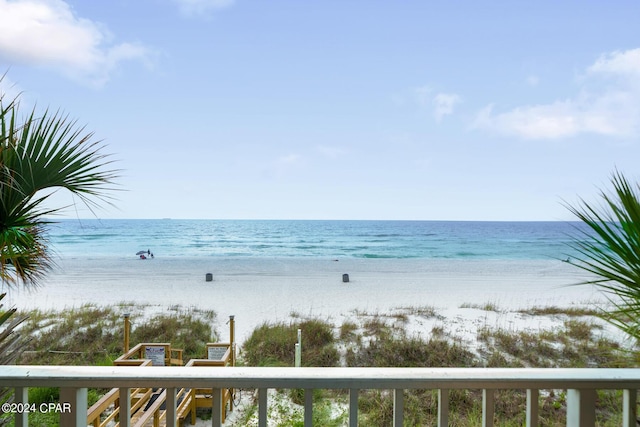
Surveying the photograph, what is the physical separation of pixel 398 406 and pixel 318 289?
1442cm

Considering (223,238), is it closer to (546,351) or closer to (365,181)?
(365,181)

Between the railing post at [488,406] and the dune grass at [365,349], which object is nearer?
the railing post at [488,406]

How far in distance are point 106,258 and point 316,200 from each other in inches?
1024

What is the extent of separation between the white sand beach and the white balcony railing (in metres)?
6.85

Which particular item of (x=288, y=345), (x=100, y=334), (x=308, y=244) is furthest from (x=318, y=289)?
(x=308, y=244)

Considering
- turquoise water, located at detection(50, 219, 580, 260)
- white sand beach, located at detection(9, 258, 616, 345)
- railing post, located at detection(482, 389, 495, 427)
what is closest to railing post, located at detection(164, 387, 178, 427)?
railing post, located at detection(482, 389, 495, 427)

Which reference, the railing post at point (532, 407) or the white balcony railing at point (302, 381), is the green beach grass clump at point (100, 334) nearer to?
the white balcony railing at point (302, 381)

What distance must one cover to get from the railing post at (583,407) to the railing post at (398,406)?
0.45 m

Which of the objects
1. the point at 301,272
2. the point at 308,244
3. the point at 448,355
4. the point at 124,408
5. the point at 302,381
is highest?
the point at 302,381

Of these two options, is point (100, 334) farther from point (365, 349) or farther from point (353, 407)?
point (353, 407)

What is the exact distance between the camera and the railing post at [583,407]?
1.04 metres

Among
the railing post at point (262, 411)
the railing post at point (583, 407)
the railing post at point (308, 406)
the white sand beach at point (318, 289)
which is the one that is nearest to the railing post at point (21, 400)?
the railing post at point (262, 411)

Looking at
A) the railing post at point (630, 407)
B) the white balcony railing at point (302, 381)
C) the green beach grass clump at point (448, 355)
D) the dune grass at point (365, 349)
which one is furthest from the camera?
the dune grass at point (365, 349)

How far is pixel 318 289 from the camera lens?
15.3 metres
